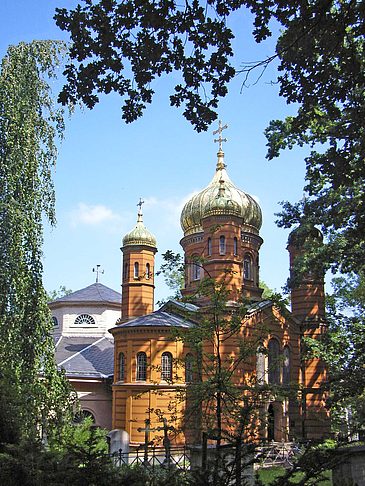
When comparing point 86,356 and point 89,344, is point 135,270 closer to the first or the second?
point 86,356

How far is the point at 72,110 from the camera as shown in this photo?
16.6 meters

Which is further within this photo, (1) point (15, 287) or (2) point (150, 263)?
(2) point (150, 263)

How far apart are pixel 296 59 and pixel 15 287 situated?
9.19 metres

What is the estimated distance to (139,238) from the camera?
104ft

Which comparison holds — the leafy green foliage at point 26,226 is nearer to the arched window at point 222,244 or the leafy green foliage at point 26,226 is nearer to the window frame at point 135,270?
the arched window at point 222,244

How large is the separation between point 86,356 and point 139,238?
702cm

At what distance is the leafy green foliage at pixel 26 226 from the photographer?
14.0 m

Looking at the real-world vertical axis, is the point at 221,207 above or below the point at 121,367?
above

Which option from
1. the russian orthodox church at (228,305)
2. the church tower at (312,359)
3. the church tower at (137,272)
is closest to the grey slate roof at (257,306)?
the russian orthodox church at (228,305)

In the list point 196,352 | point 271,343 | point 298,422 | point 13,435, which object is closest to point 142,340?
point 271,343

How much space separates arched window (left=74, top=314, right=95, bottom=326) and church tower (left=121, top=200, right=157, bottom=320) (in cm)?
558

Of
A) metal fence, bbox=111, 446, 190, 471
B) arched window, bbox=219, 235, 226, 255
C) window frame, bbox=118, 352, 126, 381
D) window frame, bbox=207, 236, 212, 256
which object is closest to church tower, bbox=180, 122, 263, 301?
window frame, bbox=207, 236, 212, 256

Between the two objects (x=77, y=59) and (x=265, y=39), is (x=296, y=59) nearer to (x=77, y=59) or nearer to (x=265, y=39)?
(x=265, y=39)

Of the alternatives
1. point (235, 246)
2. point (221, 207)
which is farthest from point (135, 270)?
point (221, 207)
